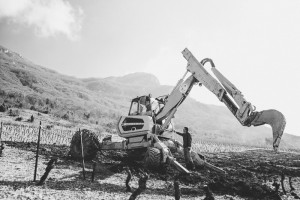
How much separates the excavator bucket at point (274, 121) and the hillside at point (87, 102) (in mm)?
33175

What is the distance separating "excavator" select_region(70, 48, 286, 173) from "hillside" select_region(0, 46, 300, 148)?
2717 cm

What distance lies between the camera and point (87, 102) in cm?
7894

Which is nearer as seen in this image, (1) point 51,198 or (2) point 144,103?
(1) point 51,198

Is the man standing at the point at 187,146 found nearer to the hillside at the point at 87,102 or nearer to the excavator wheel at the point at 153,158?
the excavator wheel at the point at 153,158

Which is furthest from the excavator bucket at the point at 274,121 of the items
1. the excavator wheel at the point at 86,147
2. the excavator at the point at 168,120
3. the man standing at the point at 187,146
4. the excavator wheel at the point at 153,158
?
the excavator wheel at the point at 86,147

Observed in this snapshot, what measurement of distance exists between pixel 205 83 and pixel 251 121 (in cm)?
282

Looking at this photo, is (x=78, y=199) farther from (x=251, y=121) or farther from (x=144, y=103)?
(x=144, y=103)

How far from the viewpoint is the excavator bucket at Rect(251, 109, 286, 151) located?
26.8 ft

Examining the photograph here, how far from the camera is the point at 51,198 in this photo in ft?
22.6

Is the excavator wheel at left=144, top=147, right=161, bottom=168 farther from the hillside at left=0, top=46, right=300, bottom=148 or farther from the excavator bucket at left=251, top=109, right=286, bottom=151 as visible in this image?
the hillside at left=0, top=46, right=300, bottom=148

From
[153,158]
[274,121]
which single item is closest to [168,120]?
[153,158]

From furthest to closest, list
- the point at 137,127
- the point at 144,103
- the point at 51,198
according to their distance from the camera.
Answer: the point at 144,103 → the point at 137,127 → the point at 51,198

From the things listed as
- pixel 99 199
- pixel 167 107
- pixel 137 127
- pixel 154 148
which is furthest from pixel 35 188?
pixel 167 107

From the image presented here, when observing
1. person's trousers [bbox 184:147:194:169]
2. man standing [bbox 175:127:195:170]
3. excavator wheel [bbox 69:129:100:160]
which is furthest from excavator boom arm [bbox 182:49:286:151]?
excavator wheel [bbox 69:129:100:160]
